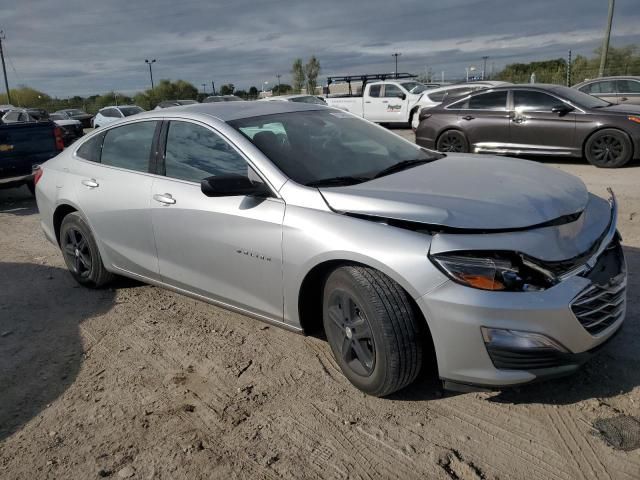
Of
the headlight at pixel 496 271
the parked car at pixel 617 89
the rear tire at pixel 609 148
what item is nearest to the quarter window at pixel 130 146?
the headlight at pixel 496 271

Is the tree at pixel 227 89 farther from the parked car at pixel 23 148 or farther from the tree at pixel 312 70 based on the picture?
the parked car at pixel 23 148

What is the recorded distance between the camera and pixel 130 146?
4.55m

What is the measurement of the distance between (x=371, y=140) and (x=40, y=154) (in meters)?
7.49

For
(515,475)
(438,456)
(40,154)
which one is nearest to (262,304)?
(438,456)

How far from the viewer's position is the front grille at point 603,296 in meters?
2.74

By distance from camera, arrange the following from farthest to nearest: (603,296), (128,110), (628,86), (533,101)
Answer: (128,110)
(628,86)
(533,101)
(603,296)

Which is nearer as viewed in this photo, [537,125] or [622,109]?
[622,109]

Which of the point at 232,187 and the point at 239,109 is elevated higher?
the point at 239,109

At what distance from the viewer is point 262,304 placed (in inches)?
140

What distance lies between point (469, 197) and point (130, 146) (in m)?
2.84

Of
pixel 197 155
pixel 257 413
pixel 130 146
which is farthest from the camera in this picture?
pixel 130 146

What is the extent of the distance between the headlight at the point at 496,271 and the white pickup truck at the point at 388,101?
1664cm

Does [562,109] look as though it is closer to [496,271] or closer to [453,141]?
[453,141]

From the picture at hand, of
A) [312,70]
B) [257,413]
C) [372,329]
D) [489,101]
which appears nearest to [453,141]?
[489,101]
